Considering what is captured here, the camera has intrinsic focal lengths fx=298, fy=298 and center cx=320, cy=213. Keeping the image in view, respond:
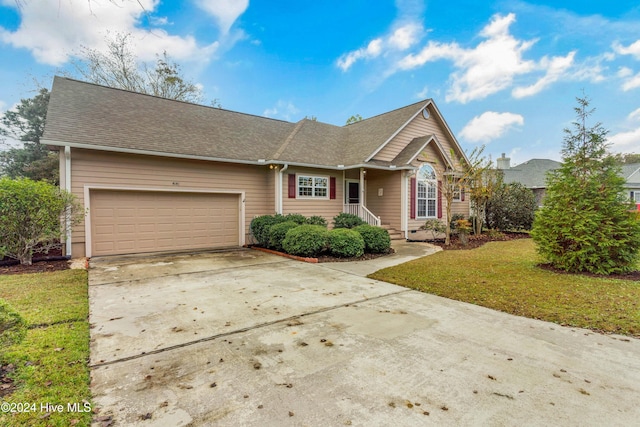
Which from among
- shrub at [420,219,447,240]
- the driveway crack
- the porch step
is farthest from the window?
the driveway crack

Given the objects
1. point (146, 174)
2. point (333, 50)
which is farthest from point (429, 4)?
point (146, 174)

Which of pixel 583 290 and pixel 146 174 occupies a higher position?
pixel 146 174

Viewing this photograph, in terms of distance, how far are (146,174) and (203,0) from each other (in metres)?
6.82

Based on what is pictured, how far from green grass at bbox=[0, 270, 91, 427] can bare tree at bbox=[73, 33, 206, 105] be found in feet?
61.1

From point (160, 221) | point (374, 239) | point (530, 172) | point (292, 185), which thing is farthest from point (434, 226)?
point (530, 172)

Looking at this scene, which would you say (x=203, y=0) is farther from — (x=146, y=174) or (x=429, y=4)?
(x=429, y=4)

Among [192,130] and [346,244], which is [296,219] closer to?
[346,244]

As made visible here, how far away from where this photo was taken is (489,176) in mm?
13305

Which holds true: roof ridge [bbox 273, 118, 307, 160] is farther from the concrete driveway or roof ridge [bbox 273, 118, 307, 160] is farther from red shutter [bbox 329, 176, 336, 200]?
the concrete driveway

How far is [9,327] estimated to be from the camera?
245 centimetres

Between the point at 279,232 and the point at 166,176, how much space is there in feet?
13.7

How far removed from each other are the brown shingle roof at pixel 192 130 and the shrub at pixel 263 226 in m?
2.17

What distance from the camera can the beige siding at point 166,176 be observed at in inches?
335

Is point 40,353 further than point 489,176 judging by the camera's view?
No
